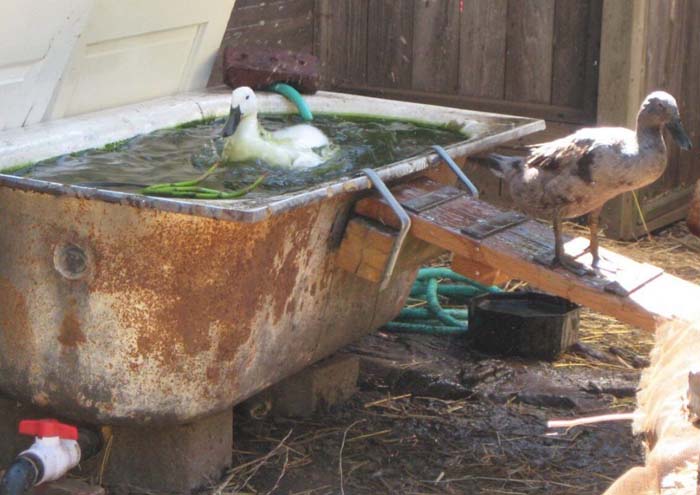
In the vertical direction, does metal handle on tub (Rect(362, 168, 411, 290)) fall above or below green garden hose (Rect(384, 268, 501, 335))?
above

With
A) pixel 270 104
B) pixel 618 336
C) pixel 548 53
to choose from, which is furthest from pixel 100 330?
pixel 548 53

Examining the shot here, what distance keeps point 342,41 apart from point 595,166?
376cm

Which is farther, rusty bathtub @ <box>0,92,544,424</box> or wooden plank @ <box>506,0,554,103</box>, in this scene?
wooden plank @ <box>506,0,554,103</box>

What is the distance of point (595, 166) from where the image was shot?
385 cm

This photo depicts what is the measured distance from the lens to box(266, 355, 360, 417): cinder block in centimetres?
455

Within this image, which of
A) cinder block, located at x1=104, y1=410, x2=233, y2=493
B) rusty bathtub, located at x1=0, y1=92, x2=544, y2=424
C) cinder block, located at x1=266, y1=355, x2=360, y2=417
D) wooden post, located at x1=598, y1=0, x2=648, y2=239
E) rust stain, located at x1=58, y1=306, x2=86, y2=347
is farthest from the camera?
wooden post, located at x1=598, y1=0, x2=648, y2=239

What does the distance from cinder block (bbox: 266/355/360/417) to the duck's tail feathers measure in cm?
92

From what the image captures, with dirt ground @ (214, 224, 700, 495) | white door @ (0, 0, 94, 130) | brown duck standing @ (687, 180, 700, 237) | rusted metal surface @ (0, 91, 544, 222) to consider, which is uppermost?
white door @ (0, 0, 94, 130)

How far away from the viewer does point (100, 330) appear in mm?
3561

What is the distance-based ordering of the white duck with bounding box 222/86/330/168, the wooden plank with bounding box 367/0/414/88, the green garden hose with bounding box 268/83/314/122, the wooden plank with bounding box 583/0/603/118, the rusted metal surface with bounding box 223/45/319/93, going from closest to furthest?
1. the white duck with bounding box 222/86/330/168
2. the green garden hose with bounding box 268/83/314/122
3. the rusted metal surface with bounding box 223/45/319/93
4. the wooden plank with bounding box 583/0/603/118
5. the wooden plank with bounding box 367/0/414/88

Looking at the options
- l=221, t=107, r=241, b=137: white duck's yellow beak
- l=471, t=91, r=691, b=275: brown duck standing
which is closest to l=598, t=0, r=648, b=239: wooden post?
l=471, t=91, r=691, b=275: brown duck standing

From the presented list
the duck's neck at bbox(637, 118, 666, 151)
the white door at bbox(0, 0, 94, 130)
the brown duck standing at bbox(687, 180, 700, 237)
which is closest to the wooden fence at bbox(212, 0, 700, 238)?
the brown duck standing at bbox(687, 180, 700, 237)

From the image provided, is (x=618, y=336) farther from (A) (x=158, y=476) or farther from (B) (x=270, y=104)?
(A) (x=158, y=476)

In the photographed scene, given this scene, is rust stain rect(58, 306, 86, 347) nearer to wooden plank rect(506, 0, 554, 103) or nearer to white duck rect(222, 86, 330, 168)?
white duck rect(222, 86, 330, 168)
